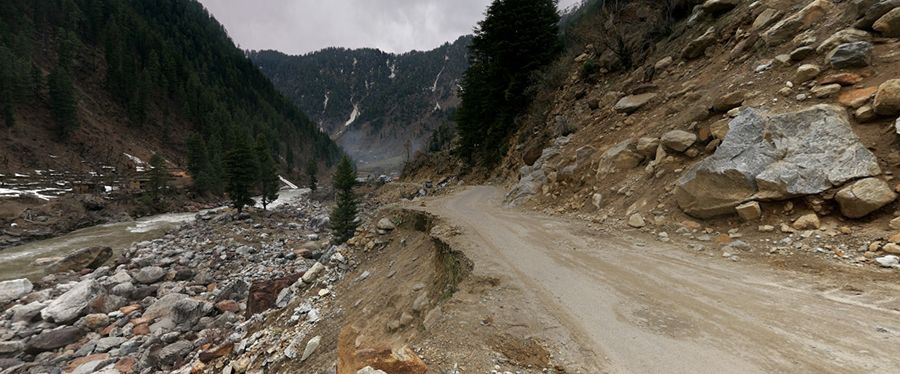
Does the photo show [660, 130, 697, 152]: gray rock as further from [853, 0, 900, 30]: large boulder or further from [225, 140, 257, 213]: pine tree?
[225, 140, 257, 213]: pine tree

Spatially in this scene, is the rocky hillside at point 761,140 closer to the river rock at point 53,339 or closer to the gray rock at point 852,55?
the gray rock at point 852,55

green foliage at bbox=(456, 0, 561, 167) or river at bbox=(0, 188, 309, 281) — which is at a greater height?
green foliage at bbox=(456, 0, 561, 167)

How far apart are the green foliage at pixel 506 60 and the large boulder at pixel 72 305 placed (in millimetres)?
26078

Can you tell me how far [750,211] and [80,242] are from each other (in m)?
44.6

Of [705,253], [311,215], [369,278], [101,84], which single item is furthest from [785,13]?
[101,84]

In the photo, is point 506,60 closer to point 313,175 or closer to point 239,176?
point 239,176

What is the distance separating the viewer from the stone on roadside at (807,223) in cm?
701

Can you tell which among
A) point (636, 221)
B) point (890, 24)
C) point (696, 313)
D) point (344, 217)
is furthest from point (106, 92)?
point (890, 24)

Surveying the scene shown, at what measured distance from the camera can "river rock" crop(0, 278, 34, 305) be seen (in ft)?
55.3

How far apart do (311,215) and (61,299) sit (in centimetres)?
2893

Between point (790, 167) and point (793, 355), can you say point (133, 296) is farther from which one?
point (790, 167)

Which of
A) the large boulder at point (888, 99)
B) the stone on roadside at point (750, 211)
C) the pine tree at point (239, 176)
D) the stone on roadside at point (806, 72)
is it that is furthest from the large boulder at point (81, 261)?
the large boulder at point (888, 99)

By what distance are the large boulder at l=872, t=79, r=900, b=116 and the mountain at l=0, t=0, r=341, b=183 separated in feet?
164

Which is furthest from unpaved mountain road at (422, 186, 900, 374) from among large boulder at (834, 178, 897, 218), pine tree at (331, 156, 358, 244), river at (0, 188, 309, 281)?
river at (0, 188, 309, 281)
